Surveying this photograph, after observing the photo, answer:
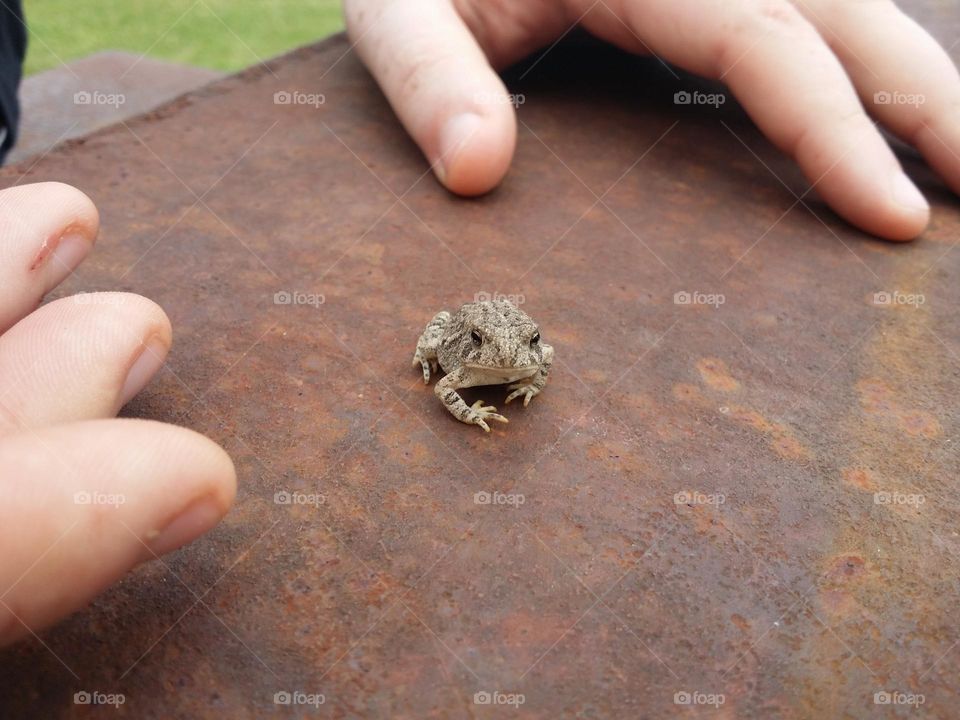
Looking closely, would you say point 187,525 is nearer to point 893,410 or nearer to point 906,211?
point 893,410

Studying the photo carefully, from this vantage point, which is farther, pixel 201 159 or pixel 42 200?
pixel 201 159

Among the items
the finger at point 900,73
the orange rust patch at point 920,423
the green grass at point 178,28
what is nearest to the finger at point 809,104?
the finger at point 900,73

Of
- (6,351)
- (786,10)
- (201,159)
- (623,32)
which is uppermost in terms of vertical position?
(786,10)

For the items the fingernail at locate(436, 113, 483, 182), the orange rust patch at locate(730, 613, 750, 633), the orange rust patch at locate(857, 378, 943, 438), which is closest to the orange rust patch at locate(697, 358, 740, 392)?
the orange rust patch at locate(857, 378, 943, 438)

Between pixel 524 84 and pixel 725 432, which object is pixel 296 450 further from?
pixel 524 84

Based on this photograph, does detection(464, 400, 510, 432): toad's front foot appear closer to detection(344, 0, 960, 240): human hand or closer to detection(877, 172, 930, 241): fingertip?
detection(344, 0, 960, 240): human hand

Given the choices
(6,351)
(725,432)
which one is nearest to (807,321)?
(725,432)

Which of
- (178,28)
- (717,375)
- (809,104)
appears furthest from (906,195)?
(178,28)
